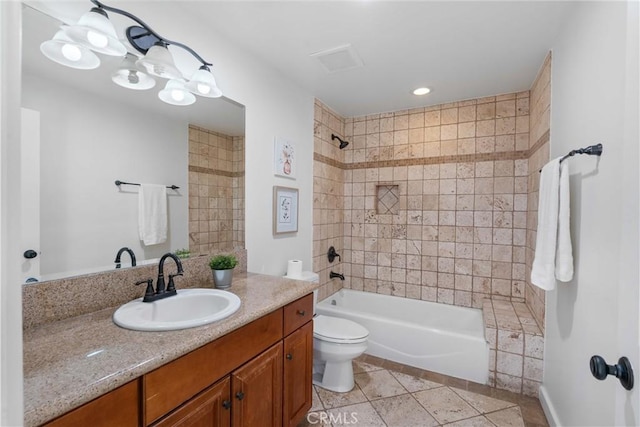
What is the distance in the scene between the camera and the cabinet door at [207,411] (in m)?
0.93

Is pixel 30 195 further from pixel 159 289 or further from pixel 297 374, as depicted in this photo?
pixel 297 374

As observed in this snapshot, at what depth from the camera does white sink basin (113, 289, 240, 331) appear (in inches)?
40.9

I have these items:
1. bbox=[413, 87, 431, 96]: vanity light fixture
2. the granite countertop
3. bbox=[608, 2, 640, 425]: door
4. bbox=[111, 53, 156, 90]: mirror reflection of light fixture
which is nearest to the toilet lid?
the granite countertop

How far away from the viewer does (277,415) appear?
1396 mm

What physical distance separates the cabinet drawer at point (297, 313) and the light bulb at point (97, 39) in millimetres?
1420

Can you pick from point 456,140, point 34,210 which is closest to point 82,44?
point 34,210

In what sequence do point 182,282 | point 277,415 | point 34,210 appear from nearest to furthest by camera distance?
point 34,210 → point 277,415 → point 182,282

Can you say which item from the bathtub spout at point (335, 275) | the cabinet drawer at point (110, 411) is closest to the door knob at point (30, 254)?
the cabinet drawer at point (110, 411)

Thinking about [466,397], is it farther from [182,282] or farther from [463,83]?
[463,83]

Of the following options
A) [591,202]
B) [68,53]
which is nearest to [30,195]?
[68,53]

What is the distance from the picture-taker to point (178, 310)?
1371mm

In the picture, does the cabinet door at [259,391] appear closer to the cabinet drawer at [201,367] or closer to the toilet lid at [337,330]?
the cabinet drawer at [201,367]

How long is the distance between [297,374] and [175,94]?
5.46ft

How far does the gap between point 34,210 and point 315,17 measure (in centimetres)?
164
